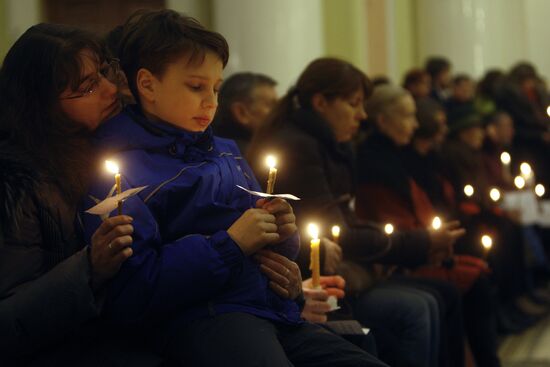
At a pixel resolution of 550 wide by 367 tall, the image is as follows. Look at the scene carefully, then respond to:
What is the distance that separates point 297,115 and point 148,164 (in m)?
1.80

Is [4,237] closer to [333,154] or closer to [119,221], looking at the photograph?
[119,221]

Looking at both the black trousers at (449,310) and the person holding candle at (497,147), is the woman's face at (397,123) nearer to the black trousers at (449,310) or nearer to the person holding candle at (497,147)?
the black trousers at (449,310)

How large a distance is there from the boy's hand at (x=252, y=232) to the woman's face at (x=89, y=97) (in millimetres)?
588

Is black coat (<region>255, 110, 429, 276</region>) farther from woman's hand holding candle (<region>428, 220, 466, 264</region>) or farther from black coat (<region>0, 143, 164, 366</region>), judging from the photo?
black coat (<region>0, 143, 164, 366</region>)

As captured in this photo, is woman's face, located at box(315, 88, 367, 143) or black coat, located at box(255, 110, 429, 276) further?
woman's face, located at box(315, 88, 367, 143)

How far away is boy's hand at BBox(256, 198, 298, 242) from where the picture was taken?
8.86ft

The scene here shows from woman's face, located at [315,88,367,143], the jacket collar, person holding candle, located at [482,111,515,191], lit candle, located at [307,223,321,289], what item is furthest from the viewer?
person holding candle, located at [482,111,515,191]

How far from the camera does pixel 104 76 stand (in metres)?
2.95

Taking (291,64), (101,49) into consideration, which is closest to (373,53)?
(291,64)

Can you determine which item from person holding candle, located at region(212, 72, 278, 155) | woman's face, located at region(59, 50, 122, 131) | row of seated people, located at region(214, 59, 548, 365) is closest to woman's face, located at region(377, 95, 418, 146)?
row of seated people, located at region(214, 59, 548, 365)

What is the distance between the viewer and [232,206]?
→ 279 centimetres

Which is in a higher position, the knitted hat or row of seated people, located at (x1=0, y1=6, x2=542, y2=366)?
row of seated people, located at (x1=0, y1=6, x2=542, y2=366)

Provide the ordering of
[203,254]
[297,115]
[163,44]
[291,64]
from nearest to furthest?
[203,254] < [163,44] < [297,115] < [291,64]

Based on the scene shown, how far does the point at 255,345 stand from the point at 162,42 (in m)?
0.87
